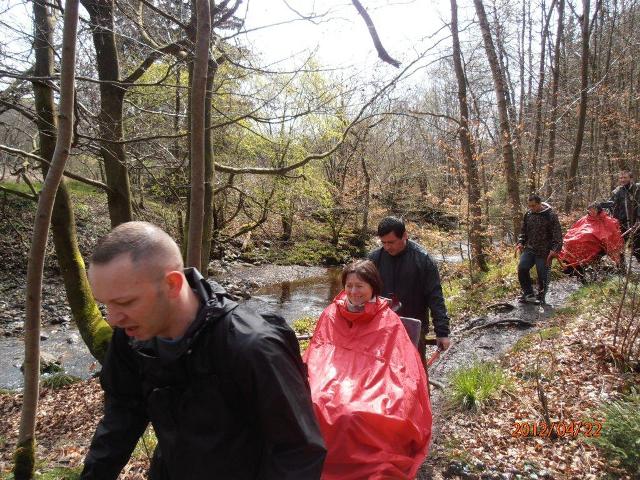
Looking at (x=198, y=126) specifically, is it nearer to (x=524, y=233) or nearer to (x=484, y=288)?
(x=524, y=233)

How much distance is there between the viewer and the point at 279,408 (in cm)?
132

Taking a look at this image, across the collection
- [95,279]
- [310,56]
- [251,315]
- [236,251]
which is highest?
[310,56]

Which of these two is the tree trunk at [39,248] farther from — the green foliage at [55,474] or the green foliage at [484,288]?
the green foliage at [484,288]

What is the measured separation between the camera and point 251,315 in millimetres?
1448

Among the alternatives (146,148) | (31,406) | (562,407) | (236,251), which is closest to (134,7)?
(146,148)

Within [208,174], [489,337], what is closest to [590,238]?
[489,337]

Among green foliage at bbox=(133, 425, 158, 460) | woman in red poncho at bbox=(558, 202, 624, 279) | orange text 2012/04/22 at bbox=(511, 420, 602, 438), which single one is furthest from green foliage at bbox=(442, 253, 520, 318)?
green foliage at bbox=(133, 425, 158, 460)

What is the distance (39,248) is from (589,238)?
8521 millimetres

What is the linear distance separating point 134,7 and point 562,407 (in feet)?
20.7

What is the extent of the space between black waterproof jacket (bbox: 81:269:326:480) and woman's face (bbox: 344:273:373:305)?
201 cm

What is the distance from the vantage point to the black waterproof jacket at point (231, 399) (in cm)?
133

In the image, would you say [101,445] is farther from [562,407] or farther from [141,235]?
[562,407]

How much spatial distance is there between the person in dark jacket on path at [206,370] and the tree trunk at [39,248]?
1.84 m

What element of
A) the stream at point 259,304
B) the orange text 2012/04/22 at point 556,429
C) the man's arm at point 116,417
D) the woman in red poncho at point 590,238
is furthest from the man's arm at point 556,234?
the man's arm at point 116,417
